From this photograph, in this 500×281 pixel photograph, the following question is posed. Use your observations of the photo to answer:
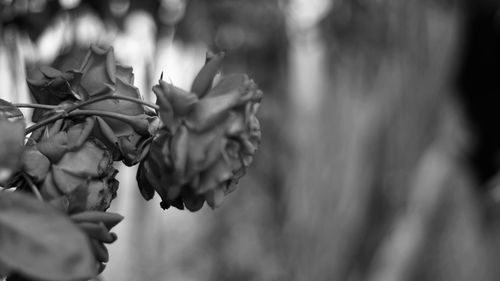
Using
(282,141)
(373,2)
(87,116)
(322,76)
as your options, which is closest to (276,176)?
(282,141)

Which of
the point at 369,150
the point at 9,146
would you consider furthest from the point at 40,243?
the point at 369,150

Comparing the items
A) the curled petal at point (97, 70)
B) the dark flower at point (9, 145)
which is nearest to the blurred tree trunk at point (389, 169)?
the curled petal at point (97, 70)

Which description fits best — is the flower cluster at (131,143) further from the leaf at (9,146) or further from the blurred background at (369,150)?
the blurred background at (369,150)

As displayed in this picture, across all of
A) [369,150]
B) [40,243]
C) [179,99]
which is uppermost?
[369,150]

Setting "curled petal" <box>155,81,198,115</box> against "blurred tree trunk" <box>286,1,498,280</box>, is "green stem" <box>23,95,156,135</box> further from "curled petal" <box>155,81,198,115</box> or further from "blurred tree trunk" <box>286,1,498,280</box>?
"blurred tree trunk" <box>286,1,498,280</box>

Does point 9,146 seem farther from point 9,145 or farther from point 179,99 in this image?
point 179,99
